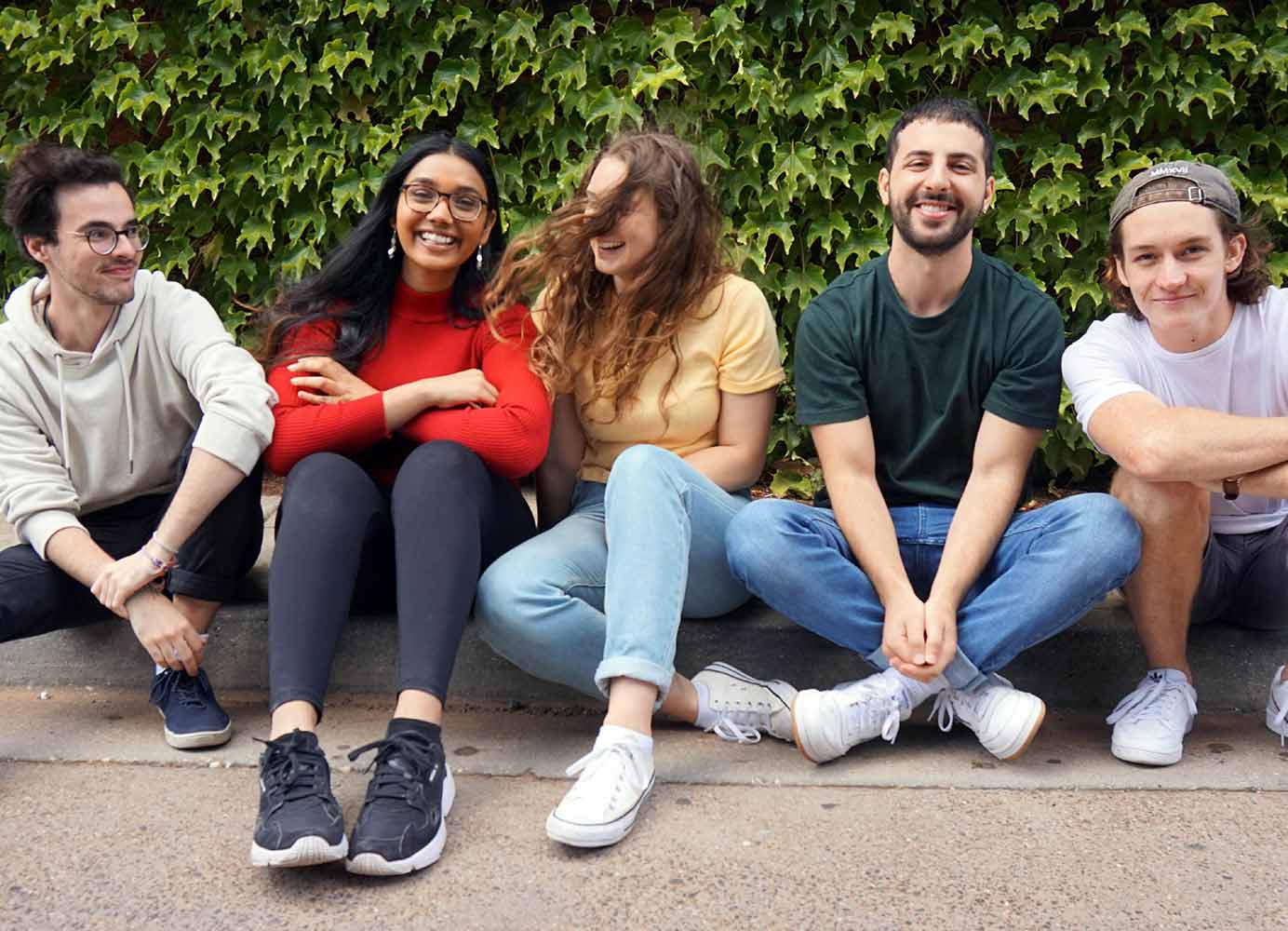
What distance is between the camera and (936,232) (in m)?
2.82

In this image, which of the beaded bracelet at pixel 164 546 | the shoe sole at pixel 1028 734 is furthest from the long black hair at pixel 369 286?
the shoe sole at pixel 1028 734

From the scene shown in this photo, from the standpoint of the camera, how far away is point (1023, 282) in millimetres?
2965

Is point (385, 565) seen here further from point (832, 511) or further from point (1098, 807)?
point (1098, 807)

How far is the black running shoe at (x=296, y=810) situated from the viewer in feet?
7.26

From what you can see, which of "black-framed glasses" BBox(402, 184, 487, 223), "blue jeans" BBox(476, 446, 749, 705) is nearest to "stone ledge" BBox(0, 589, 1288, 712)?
"blue jeans" BBox(476, 446, 749, 705)

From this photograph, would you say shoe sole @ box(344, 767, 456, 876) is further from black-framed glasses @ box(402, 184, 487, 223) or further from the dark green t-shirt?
black-framed glasses @ box(402, 184, 487, 223)

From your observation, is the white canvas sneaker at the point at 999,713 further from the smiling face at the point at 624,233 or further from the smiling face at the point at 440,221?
the smiling face at the point at 440,221

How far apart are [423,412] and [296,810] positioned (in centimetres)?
106

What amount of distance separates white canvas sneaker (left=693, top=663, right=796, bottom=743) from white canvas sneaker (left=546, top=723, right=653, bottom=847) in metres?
0.38

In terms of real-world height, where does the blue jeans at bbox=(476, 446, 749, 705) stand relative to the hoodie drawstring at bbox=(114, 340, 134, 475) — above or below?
below

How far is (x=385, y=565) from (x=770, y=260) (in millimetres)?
1869

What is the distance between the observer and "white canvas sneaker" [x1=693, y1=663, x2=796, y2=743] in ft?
9.48

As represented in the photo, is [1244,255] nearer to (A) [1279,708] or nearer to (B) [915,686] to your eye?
(A) [1279,708]

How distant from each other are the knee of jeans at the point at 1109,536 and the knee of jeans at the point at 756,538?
658 mm
